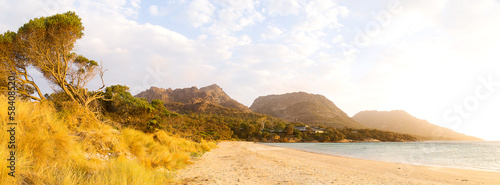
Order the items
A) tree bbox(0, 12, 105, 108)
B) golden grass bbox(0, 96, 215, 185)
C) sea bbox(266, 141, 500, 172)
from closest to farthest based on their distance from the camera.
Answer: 1. golden grass bbox(0, 96, 215, 185)
2. tree bbox(0, 12, 105, 108)
3. sea bbox(266, 141, 500, 172)

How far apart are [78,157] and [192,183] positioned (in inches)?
115

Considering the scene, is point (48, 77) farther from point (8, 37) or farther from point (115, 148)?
point (115, 148)

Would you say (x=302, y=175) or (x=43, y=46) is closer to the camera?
(x=302, y=175)

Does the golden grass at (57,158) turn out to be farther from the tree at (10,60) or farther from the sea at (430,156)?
the sea at (430,156)

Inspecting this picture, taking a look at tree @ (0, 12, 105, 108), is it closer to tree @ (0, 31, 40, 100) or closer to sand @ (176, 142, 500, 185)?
tree @ (0, 31, 40, 100)

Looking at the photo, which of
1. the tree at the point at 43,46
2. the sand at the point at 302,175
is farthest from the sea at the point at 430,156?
the tree at the point at 43,46

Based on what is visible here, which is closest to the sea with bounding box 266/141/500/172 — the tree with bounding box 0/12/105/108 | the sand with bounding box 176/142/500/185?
the sand with bounding box 176/142/500/185

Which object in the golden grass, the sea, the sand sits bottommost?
the sea

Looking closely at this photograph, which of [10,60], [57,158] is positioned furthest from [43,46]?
[57,158]

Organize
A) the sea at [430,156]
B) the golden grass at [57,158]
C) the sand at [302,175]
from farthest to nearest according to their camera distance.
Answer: the sea at [430,156]
the sand at [302,175]
the golden grass at [57,158]

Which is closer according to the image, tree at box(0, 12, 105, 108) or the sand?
the sand

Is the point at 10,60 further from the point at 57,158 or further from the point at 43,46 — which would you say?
the point at 57,158

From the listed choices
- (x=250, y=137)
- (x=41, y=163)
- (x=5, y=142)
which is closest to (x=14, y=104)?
(x=5, y=142)

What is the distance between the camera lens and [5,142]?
390cm
